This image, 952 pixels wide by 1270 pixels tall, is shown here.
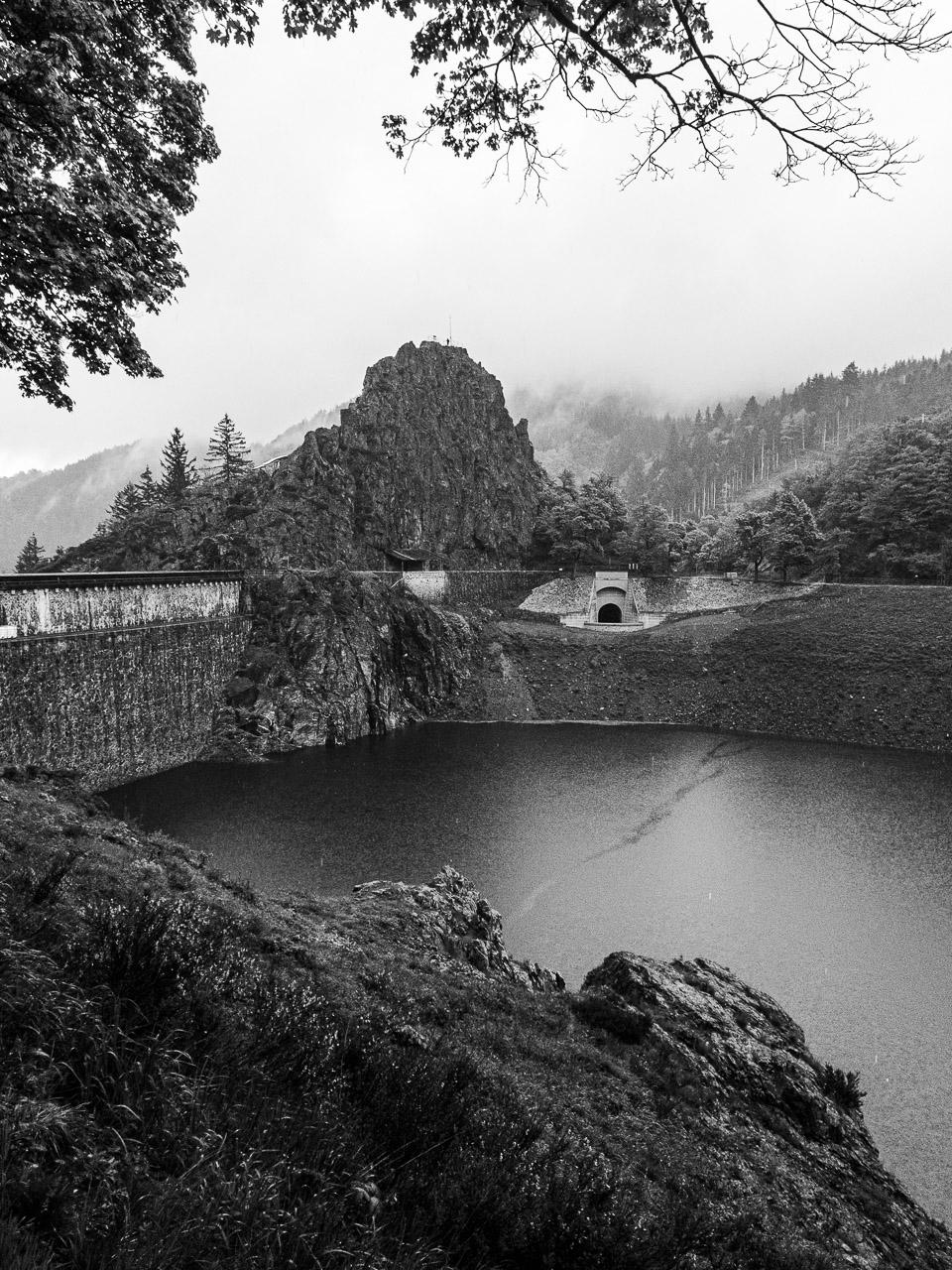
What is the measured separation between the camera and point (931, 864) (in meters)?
21.2

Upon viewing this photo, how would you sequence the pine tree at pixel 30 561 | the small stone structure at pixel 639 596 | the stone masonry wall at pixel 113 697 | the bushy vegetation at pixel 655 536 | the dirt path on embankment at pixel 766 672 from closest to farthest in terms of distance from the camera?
the stone masonry wall at pixel 113 697, the dirt path on embankment at pixel 766 672, the small stone structure at pixel 639 596, the bushy vegetation at pixel 655 536, the pine tree at pixel 30 561

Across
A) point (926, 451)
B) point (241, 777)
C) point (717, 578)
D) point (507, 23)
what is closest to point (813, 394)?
point (926, 451)

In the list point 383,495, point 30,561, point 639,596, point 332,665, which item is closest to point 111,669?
point 332,665

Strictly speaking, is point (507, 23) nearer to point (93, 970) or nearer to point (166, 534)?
Result: point (93, 970)

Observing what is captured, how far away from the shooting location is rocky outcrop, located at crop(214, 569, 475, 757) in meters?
39.2

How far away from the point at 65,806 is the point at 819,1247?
1398 centimetres

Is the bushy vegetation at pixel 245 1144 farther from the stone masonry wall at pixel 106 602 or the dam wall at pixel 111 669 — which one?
the stone masonry wall at pixel 106 602

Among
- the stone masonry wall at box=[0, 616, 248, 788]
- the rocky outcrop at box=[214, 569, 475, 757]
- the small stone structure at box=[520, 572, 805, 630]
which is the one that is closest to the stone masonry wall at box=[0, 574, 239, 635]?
the stone masonry wall at box=[0, 616, 248, 788]

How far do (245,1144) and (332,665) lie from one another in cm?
4109

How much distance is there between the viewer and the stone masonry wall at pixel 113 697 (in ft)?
88.0

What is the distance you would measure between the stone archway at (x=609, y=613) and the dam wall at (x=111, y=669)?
39.7 m

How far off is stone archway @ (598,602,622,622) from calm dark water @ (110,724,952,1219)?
2975cm

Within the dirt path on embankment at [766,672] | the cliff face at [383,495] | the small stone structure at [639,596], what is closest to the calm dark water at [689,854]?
the dirt path on embankment at [766,672]

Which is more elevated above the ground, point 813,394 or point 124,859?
point 813,394
